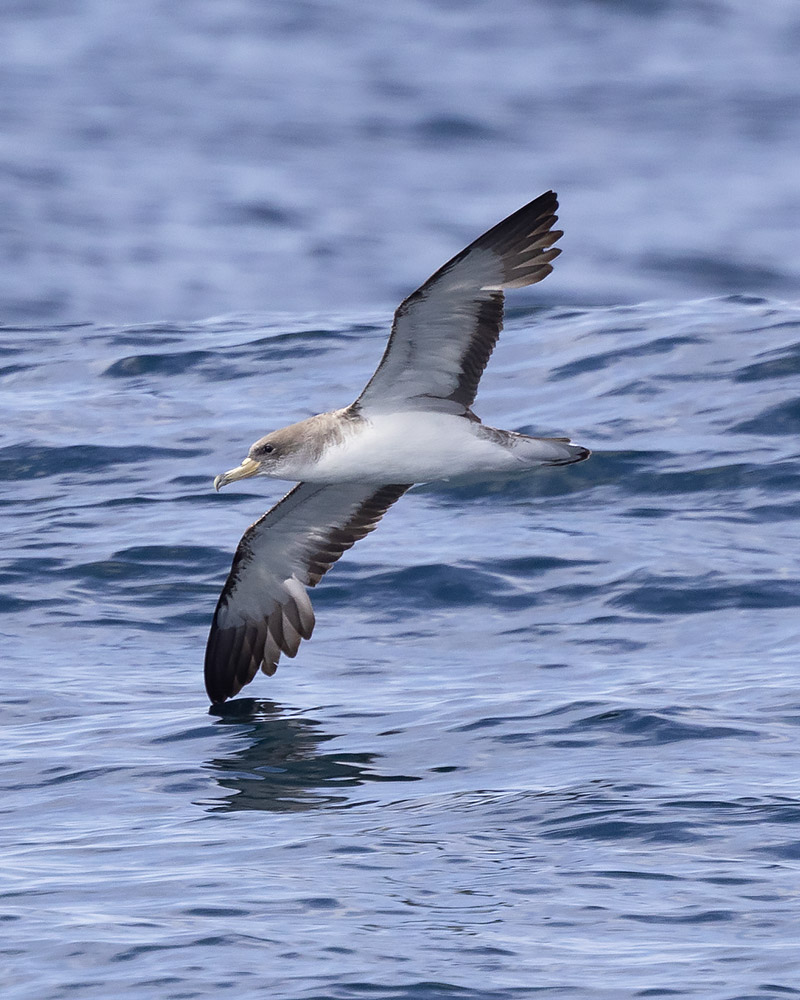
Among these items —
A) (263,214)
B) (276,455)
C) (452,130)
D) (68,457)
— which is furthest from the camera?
(452,130)

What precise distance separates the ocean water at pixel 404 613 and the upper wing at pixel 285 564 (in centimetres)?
26

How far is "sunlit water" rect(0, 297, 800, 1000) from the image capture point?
7.18m

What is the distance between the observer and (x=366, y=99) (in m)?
31.0

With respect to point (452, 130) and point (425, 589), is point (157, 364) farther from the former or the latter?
point (452, 130)

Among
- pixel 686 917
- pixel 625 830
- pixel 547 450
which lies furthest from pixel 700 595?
pixel 686 917

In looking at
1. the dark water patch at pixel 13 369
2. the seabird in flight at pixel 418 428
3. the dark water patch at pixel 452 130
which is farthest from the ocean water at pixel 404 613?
the dark water patch at pixel 452 130

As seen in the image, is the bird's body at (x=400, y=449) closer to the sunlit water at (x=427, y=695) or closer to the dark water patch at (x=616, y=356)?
the sunlit water at (x=427, y=695)

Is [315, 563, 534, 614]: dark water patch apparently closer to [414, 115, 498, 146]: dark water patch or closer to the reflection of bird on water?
the reflection of bird on water

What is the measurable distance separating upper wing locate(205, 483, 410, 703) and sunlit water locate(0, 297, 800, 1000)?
247mm

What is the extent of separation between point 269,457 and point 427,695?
6.14 ft

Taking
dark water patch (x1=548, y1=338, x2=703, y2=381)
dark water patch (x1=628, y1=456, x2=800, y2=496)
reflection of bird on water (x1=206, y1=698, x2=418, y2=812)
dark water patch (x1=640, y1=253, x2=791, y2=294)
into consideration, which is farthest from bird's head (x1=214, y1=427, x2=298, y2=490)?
dark water patch (x1=640, y1=253, x2=791, y2=294)

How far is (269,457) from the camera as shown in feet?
32.7

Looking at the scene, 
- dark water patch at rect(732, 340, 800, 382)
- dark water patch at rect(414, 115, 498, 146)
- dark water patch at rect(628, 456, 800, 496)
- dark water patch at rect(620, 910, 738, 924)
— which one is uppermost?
dark water patch at rect(414, 115, 498, 146)

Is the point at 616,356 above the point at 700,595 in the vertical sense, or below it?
above
